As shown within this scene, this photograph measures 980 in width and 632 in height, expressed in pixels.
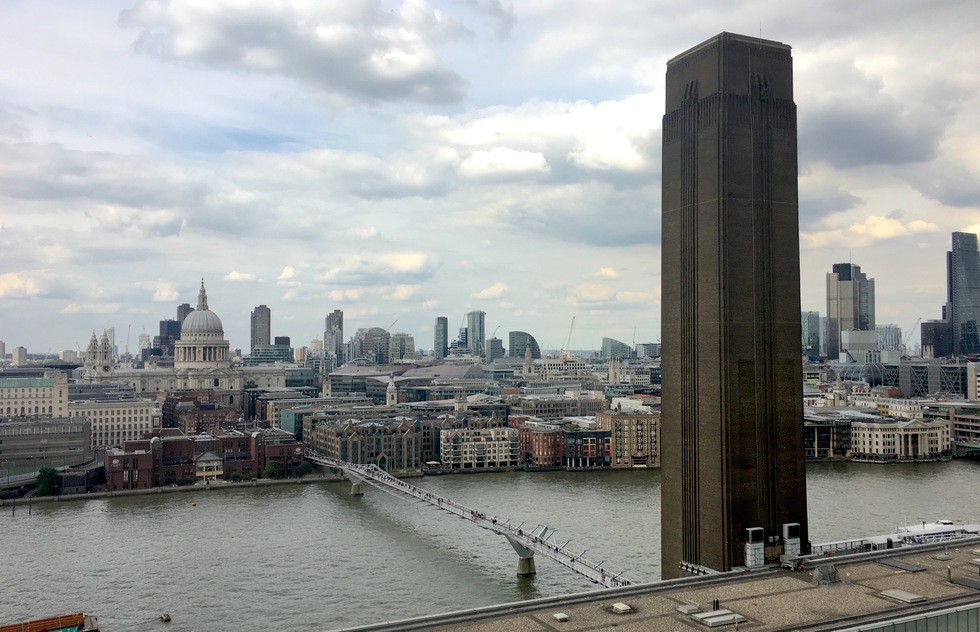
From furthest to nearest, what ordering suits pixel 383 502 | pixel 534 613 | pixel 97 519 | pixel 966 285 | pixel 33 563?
1. pixel 966 285
2. pixel 383 502
3. pixel 97 519
4. pixel 33 563
5. pixel 534 613

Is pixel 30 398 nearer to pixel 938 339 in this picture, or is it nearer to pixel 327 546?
pixel 327 546

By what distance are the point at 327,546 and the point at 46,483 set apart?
24068mm

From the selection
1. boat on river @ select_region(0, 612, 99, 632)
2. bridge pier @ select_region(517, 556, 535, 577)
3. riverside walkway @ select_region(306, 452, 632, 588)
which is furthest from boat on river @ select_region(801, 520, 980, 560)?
boat on river @ select_region(0, 612, 99, 632)

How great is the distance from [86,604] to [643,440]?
44.2 meters

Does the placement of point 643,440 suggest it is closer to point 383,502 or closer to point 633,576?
point 383,502

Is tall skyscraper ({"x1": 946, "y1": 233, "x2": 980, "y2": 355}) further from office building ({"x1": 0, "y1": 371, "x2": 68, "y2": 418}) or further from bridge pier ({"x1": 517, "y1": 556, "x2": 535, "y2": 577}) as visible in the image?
bridge pier ({"x1": 517, "y1": 556, "x2": 535, "y2": 577})

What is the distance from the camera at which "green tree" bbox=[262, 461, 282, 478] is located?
56.6 meters

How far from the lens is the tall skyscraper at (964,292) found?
17400 centimetres

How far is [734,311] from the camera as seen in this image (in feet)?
75.7

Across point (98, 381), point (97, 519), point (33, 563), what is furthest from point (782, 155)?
point (98, 381)

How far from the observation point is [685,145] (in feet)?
79.5

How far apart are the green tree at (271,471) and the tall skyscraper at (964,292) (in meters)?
159

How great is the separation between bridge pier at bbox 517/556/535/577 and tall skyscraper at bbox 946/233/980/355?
169 metres

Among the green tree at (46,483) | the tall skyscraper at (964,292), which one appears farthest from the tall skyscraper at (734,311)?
the tall skyscraper at (964,292)
